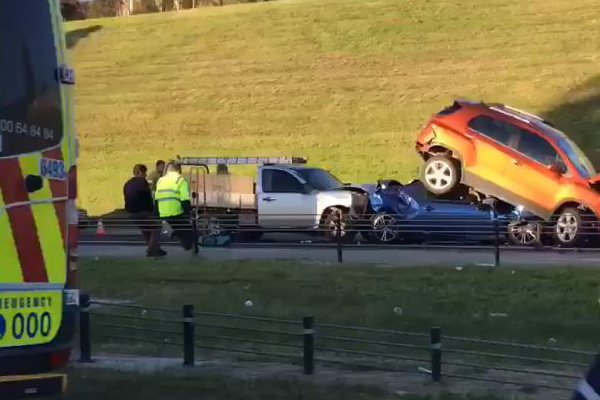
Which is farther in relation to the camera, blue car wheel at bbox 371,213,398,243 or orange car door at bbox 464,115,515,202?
orange car door at bbox 464,115,515,202

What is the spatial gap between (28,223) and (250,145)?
34.2m

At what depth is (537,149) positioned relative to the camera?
74.1 feet

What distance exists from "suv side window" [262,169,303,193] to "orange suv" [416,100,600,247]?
2643 mm

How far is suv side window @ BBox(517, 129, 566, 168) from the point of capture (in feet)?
73.4

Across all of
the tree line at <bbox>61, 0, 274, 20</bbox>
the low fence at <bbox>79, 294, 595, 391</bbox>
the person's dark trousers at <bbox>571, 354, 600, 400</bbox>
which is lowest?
the low fence at <bbox>79, 294, 595, 391</bbox>

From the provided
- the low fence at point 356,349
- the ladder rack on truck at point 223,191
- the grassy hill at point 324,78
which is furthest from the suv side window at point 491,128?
the grassy hill at point 324,78

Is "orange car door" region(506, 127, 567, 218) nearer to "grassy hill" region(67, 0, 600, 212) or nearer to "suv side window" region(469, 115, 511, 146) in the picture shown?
"suv side window" region(469, 115, 511, 146)

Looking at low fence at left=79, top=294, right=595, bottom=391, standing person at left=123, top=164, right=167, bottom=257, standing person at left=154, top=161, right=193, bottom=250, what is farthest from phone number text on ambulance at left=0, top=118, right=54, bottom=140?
standing person at left=123, top=164, right=167, bottom=257

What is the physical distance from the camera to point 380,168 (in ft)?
122

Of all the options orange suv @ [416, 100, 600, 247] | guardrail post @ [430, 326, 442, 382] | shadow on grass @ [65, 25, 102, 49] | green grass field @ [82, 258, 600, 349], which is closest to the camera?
guardrail post @ [430, 326, 442, 382]

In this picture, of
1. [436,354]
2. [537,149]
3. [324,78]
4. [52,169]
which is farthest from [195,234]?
[324,78]

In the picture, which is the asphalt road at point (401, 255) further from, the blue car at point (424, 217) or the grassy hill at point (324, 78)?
the grassy hill at point (324, 78)

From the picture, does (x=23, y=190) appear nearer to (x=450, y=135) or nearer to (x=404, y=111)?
(x=450, y=135)

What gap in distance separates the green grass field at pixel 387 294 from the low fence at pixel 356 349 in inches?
40.2
